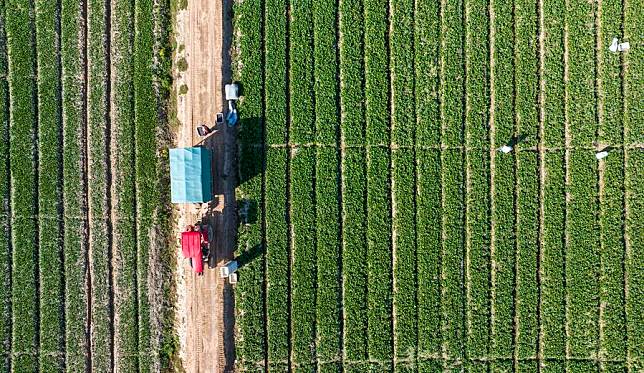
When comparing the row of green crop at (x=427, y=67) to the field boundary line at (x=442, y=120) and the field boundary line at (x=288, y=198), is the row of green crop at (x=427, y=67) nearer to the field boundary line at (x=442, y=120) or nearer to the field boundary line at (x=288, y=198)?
the field boundary line at (x=442, y=120)

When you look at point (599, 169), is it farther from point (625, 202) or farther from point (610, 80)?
point (610, 80)

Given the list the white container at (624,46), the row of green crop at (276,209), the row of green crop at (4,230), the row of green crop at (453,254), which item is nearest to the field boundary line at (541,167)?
the white container at (624,46)

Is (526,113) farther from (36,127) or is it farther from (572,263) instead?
(36,127)

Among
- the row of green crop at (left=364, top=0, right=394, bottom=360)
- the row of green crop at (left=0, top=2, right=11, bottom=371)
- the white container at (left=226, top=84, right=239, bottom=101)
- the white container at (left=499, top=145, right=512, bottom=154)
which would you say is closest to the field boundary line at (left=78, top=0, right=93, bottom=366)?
the row of green crop at (left=0, top=2, right=11, bottom=371)

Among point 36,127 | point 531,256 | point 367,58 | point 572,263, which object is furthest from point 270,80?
point 572,263

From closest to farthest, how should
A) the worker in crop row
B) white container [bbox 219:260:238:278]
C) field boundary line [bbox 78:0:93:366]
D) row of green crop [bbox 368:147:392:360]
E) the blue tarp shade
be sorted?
1. the blue tarp shade
2. white container [bbox 219:260:238:278]
3. the worker in crop row
4. row of green crop [bbox 368:147:392:360]
5. field boundary line [bbox 78:0:93:366]

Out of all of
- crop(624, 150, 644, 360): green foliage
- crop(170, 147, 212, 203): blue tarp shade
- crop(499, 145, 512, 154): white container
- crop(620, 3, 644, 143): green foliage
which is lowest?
crop(624, 150, 644, 360): green foliage

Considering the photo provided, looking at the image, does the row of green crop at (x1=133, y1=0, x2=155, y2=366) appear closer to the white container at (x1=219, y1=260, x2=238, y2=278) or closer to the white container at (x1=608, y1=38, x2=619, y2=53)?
the white container at (x1=219, y1=260, x2=238, y2=278)
